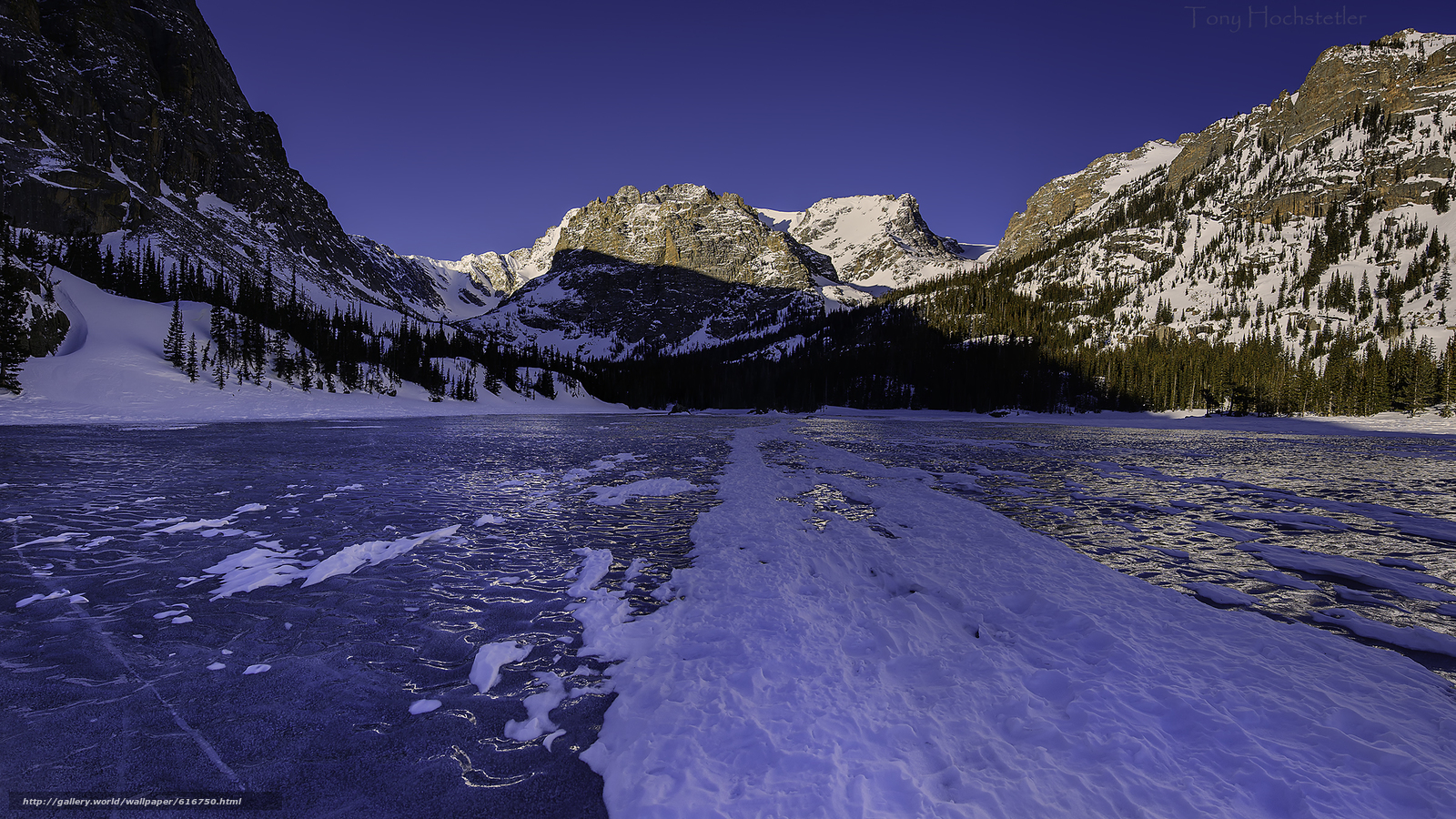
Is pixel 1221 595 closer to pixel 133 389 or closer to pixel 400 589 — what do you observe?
pixel 400 589

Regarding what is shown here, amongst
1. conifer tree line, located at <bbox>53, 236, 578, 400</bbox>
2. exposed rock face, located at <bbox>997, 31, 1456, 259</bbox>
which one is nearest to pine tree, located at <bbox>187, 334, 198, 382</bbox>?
conifer tree line, located at <bbox>53, 236, 578, 400</bbox>

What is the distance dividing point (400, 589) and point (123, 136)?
241m

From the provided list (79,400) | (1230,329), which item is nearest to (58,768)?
(79,400)

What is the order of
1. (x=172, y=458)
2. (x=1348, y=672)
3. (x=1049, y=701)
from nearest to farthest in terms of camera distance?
(x=1049, y=701), (x=1348, y=672), (x=172, y=458)

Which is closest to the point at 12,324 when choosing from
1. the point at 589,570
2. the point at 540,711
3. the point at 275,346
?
the point at 275,346

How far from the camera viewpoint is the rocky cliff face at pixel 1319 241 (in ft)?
388

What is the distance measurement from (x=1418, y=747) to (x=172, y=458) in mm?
29372

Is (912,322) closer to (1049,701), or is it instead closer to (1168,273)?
(1168,273)

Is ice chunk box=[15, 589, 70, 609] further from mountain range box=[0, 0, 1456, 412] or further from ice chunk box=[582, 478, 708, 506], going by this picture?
mountain range box=[0, 0, 1456, 412]

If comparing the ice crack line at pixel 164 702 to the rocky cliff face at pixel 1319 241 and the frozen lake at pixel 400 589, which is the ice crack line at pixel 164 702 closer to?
the frozen lake at pixel 400 589

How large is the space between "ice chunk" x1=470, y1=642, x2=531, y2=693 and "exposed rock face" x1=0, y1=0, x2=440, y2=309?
149829 mm

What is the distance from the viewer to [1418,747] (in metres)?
3.98

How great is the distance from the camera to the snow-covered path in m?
3.50

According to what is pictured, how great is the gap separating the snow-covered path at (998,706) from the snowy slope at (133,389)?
5598 centimetres
